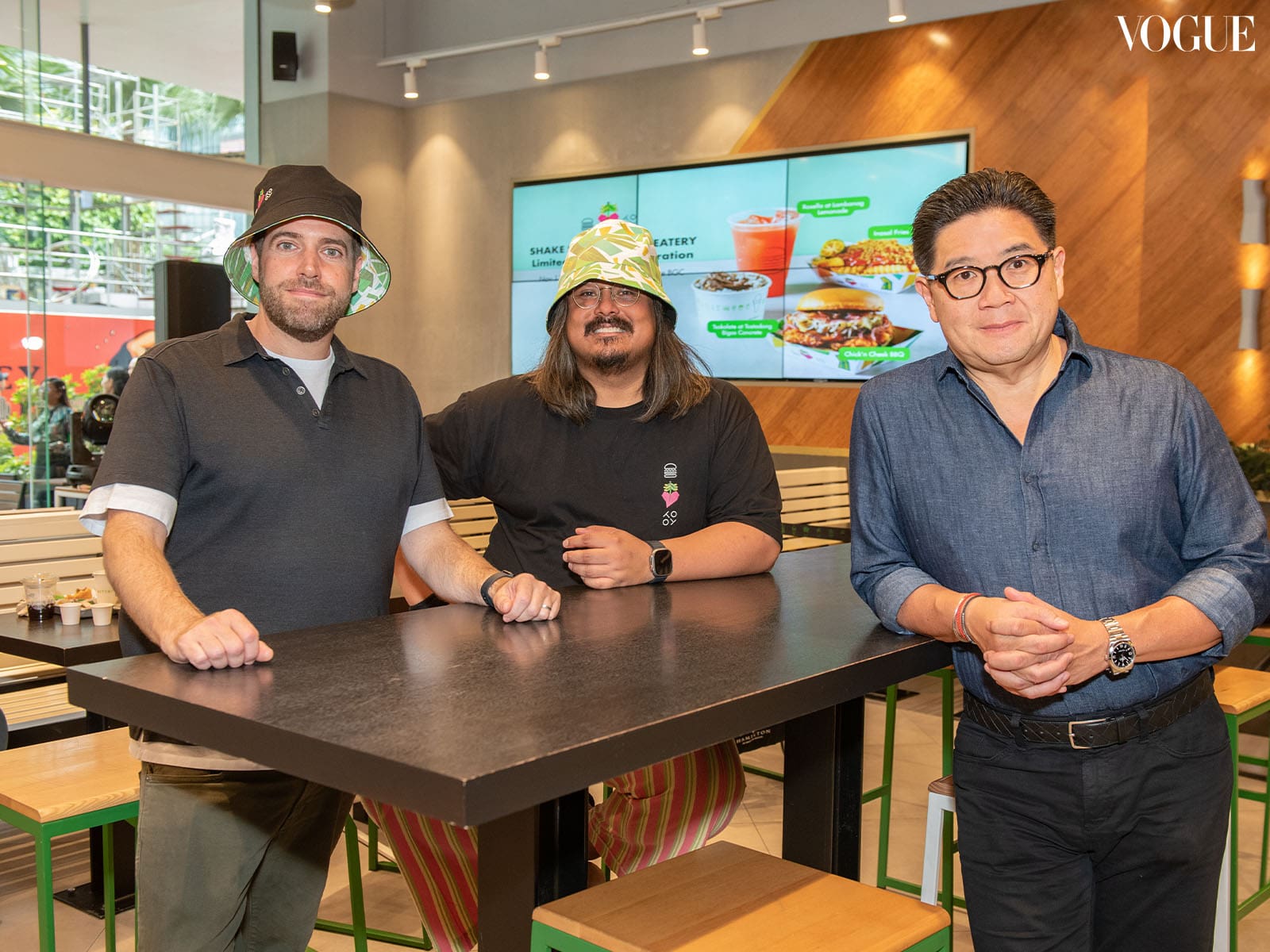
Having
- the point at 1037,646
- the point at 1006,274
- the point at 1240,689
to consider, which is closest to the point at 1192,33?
the point at 1240,689

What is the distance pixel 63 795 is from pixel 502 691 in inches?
58.3

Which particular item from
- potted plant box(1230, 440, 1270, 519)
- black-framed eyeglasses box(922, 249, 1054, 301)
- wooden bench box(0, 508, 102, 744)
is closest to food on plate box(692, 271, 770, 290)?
potted plant box(1230, 440, 1270, 519)

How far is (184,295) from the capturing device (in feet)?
27.3

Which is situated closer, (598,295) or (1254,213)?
(598,295)

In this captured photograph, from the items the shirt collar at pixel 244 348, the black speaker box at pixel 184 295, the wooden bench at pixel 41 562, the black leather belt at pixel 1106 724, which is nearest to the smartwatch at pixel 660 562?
the shirt collar at pixel 244 348

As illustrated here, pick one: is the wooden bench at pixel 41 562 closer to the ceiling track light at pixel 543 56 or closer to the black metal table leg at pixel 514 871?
the black metal table leg at pixel 514 871

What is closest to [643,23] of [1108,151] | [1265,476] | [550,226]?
[550,226]

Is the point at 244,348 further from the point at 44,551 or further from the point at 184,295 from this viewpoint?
the point at 184,295

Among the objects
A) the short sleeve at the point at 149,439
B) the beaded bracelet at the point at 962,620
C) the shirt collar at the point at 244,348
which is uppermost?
the shirt collar at the point at 244,348

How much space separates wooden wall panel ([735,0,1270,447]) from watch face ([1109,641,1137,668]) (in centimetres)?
499

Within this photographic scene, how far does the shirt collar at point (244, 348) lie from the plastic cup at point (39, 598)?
144 cm

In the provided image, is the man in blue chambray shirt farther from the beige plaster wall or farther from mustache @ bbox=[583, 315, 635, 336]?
the beige plaster wall

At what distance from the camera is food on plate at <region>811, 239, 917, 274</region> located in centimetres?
706

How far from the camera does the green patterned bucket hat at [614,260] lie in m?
2.57
